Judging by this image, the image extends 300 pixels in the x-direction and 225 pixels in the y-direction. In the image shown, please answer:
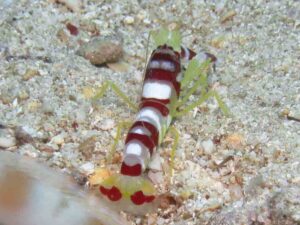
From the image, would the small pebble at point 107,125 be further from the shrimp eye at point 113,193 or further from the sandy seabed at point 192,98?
the shrimp eye at point 113,193

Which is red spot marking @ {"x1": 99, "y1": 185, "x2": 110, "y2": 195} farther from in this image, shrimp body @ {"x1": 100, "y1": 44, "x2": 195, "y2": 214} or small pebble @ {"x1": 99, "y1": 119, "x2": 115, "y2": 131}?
small pebble @ {"x1": 99, "y1": 119, "x2": 115, "y2": 131}

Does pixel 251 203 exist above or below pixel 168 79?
below

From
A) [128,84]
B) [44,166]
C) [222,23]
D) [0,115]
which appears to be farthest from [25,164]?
[222,23]

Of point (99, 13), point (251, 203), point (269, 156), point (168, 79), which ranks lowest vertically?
point (251, 203)

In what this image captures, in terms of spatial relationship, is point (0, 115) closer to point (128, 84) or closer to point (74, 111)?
point (74, 111)

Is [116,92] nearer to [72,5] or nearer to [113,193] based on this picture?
[113,193]

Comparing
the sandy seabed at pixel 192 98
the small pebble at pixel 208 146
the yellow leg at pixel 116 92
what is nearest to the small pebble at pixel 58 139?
the sandy seabed at pixel 192 98
